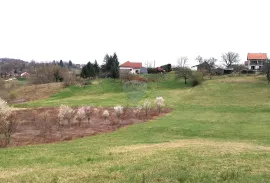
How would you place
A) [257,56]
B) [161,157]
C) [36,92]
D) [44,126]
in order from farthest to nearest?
[257,56]
[36,92]
[44,126]
[161,157]

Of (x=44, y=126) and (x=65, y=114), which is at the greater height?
(x=65, y=114)

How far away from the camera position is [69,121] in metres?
34.7

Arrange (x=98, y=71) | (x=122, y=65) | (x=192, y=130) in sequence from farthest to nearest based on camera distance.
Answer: (x=122, y=65)
(x=98, y=71)
(x=192, y=130)

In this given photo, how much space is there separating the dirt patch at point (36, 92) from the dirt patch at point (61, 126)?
84.8 feet

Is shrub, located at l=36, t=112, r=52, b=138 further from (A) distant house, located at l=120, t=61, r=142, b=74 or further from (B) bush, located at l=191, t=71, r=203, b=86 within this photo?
(A) distant house, located at l=120, t=61, r=142, b=74

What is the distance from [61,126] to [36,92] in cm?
4205

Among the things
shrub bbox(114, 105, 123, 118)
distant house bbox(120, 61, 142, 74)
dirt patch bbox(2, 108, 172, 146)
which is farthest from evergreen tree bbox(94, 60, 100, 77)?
shrub bbox(114, 105, 123, 118)

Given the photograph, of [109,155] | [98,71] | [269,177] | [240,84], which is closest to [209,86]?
[240,84]

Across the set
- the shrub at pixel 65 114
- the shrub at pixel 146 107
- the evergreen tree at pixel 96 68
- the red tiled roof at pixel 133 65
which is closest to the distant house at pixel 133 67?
the red tiled roof at pixel 133 65

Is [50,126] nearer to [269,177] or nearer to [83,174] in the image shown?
[83,174]

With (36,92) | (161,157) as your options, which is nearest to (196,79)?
(36,92)

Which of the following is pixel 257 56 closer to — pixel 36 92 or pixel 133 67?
pixel 133 67

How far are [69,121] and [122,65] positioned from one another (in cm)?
8190

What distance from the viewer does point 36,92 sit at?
71625 millimetres
